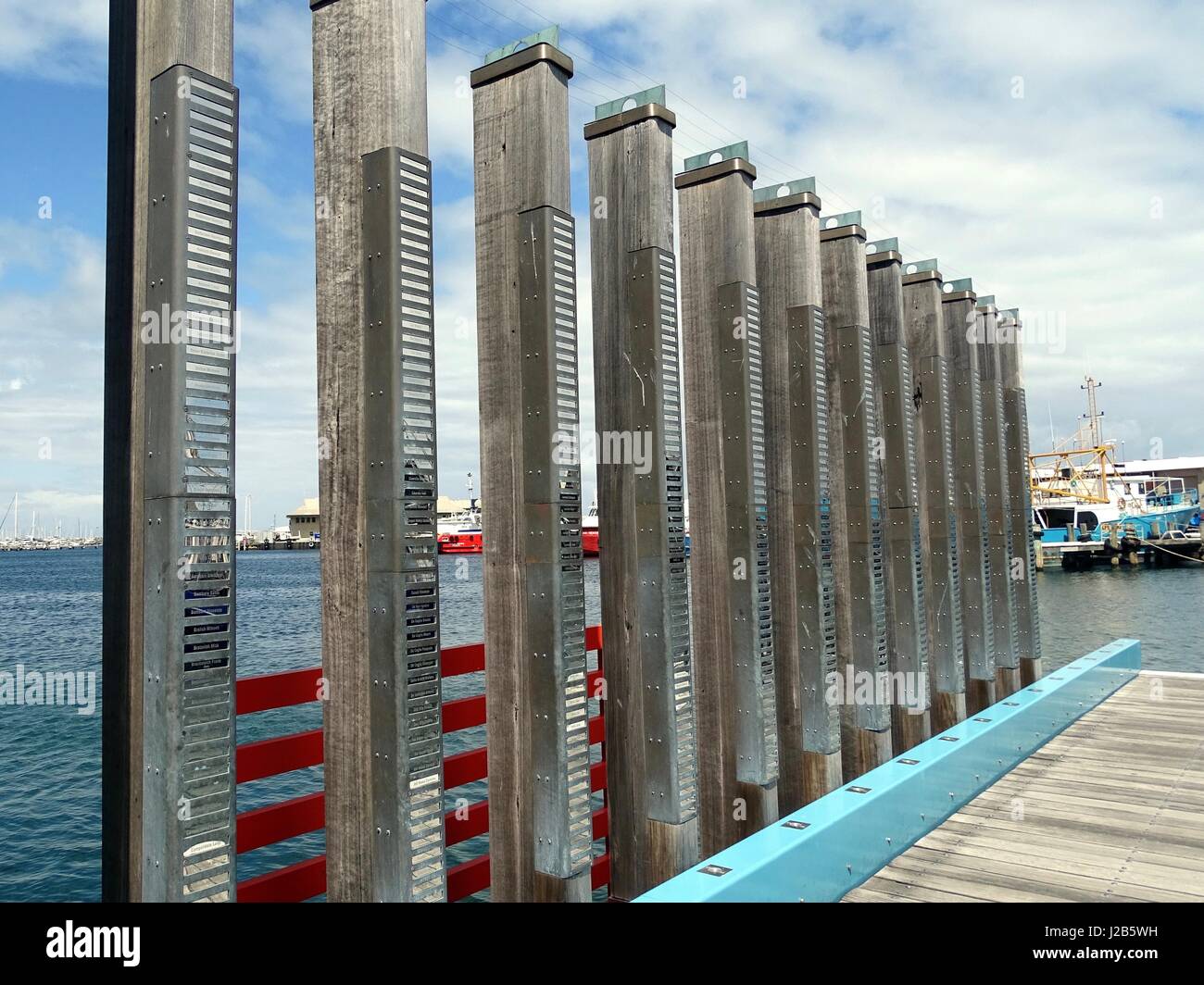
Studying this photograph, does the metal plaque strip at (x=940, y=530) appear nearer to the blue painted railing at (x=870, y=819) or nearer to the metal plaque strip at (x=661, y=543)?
the blue painted railing at (x=870, y=819)

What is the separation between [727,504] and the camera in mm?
5281

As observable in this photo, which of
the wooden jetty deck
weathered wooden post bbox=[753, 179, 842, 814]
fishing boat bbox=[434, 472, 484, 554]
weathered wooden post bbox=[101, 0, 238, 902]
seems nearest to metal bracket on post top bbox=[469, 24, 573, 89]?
weathered wooden post bbox=[101, 0, 238, 902]

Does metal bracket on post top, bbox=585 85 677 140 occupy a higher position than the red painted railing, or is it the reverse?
metal bracket on post top, bbox=585 85 677 140

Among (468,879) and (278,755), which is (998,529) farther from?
(278,755)

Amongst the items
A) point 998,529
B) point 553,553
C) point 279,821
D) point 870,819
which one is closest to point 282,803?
point 279,821

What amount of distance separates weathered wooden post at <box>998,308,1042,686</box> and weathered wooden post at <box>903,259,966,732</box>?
2010mm

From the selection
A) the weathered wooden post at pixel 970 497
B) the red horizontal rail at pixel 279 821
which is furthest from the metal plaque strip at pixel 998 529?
the red horizontal rail at pixel 279 821

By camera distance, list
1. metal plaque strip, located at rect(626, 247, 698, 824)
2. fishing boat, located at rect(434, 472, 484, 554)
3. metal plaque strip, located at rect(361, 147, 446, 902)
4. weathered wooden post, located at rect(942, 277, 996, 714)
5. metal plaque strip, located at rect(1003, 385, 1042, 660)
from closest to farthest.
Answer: metal plaque strip, located at rect(361, 147, 446, 902) → metal plaque strip, located at rect(626, 247, 698, 824) → weathered wooden post, located at rect(942, 277, 996, 714) → metal plaque strip, located at rect(1003, 385, 1042, 660) → fishing boat, located at rect(434, 472, 484, 554)

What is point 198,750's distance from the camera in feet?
8.95

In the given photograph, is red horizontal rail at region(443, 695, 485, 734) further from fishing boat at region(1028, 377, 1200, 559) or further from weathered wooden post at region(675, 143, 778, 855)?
fishing boat at region(1028, 377, 1200, 559)

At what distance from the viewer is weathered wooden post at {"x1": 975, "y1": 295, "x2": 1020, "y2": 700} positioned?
8.98m

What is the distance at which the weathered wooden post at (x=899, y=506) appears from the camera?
22.8 feet
